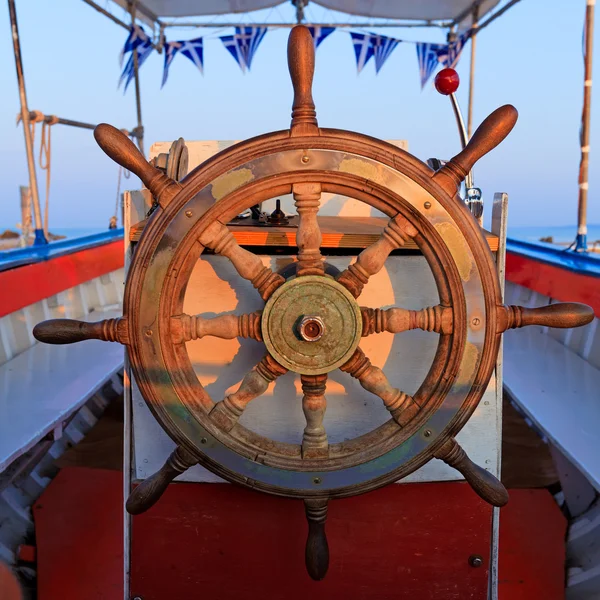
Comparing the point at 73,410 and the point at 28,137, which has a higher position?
the point at 28,137

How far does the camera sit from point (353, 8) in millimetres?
4625

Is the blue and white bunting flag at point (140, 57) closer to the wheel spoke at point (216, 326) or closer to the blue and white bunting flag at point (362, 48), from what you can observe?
the blue and white bunting flag at point (362, 48)

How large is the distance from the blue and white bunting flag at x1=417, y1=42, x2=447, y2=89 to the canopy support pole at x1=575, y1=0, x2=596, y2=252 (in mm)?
2815

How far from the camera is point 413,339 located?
1200mm

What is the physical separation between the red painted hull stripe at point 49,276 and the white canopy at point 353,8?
191cm

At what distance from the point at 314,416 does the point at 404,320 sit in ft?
0.75

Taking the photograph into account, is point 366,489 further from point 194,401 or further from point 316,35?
point 316,35

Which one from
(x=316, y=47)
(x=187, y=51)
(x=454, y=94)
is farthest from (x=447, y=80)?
(x=187, y=51)

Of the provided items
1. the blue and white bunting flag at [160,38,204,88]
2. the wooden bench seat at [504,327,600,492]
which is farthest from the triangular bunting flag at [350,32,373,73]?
the wooden bench seat at [504,327,600,492]

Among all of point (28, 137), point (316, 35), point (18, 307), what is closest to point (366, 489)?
point (18, 307)

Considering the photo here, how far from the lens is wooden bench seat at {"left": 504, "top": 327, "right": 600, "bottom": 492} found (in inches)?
56.3

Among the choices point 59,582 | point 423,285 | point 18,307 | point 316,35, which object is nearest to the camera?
point 423,285

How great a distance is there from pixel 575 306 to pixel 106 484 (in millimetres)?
1364

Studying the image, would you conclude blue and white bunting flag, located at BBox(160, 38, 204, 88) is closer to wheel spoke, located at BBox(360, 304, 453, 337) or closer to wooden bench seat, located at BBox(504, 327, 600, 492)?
wooden bench seat, located at BBox(504, 327, 600, 492)
